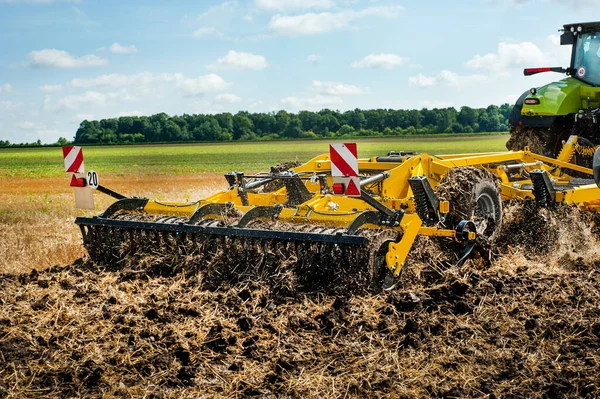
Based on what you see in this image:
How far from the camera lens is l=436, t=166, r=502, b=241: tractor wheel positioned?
6.81 metres

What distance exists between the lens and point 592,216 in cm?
840

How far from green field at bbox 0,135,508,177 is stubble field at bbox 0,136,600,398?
6.02m

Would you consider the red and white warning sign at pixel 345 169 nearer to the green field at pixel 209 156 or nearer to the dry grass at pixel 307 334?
the dry grass at pixel 307 334

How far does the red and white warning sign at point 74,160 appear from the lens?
7.05 metres

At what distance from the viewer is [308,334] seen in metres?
5.00

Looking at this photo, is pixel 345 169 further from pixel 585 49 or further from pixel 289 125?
pixel 289 125

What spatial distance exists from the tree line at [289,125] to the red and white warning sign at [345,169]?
130 feet

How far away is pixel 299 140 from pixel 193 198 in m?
38.0

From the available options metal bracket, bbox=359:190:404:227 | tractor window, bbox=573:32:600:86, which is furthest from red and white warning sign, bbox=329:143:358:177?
tractor window, bbox=573:32:600:86

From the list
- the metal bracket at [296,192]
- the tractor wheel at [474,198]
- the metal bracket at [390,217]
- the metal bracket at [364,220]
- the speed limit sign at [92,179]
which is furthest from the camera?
the metal bracket at [296,192]

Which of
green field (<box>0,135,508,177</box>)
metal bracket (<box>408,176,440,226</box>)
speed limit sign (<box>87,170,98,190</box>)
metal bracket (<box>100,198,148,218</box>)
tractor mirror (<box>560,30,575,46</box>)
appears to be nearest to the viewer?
metal bracket (<box>408,176,440,226</box>)

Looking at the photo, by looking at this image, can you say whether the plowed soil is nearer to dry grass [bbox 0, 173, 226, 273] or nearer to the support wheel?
the support wheel

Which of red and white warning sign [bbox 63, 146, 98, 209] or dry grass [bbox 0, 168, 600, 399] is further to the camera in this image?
red and white warning sign [bbox 63, 146, 98, 209]

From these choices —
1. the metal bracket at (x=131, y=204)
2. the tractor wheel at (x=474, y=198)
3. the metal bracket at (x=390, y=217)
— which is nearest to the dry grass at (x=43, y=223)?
the metal bracket at (x=131, y=204)
